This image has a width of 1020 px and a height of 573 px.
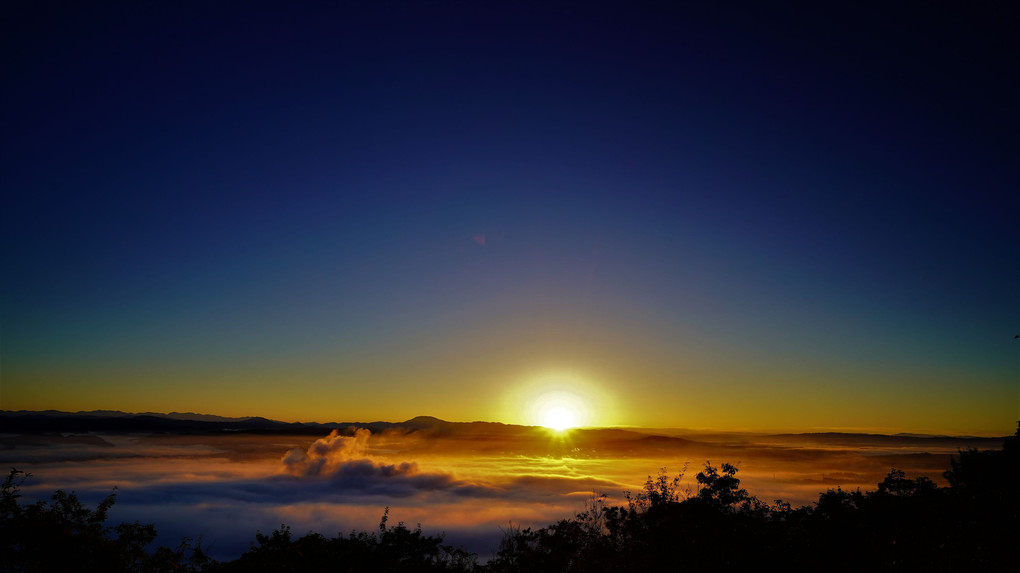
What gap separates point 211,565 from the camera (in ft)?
101

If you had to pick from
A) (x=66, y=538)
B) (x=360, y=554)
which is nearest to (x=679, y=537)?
(x=360, y=554)

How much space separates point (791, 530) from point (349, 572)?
2365 cm

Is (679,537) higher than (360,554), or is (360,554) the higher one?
(679,537)

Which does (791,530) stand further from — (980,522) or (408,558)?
(408,558)

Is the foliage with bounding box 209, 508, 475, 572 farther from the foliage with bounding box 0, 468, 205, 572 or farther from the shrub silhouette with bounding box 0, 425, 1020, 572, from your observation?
the foliage with bounding box 0, 468, 205, 572

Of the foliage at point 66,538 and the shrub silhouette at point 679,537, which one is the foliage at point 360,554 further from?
the foliage at point 66,538

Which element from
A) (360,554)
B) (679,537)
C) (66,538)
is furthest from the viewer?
(360,554)

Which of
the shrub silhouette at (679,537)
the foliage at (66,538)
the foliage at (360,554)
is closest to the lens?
the shrub silhouette at (679,537)

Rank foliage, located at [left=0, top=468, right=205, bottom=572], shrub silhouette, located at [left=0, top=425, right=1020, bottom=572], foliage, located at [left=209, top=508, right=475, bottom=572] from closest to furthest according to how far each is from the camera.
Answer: shrub silhouette, located at [left=0, top=425, right=1020, bottom=572] < foliage, located at [left=0, top=468, right=205, bottom=572] < foliage, located at [left=209, top=508, right=475, bottom=572]

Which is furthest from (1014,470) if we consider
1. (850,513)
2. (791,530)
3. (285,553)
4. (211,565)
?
(211,565)

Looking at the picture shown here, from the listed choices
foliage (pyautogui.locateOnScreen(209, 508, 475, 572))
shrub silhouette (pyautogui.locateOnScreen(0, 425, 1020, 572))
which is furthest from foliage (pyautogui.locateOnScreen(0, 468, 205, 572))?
foliage (pyautogui.locateOnScreen(209, 508, 475, 572))

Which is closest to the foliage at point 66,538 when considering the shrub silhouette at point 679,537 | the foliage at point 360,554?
the shrub silhouette at point 679,537

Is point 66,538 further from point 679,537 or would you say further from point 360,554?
point 679,537

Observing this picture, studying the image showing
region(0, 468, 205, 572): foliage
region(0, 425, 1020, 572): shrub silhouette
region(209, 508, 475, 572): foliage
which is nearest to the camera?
region(0, 425, 1020, 572): shrub silhouette
